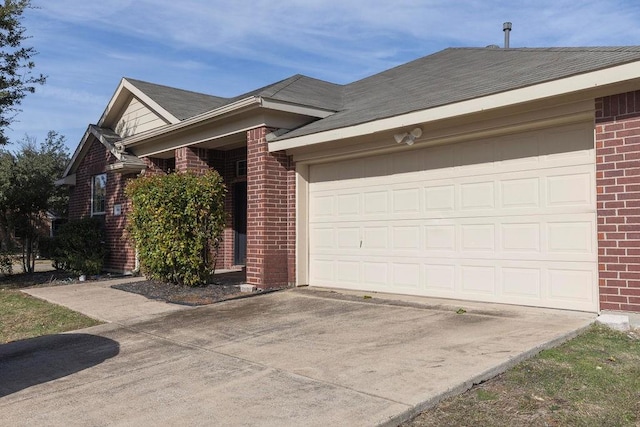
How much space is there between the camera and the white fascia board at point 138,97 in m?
12.6

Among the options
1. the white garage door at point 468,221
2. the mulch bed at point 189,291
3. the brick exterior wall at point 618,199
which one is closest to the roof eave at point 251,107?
the white garage door at point 468,221

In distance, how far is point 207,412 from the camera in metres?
3.80

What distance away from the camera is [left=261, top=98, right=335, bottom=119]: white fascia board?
9.36 metres

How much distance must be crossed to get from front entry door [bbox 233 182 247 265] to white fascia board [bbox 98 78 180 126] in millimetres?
2326

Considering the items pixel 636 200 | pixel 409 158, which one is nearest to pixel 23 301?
pixel 409 158

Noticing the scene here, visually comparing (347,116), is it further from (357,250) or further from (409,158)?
(357,250)

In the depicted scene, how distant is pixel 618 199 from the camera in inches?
233

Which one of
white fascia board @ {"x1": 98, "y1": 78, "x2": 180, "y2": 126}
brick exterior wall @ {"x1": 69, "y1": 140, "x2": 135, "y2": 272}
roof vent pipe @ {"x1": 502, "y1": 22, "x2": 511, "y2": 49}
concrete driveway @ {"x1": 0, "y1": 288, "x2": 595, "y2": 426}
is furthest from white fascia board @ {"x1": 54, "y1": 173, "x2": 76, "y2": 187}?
roof vent pipe @ {"x1": 502, "y1": 22, "x2": 511, "y2": 49}

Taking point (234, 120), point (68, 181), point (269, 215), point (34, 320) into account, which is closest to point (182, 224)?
point (269, 215)

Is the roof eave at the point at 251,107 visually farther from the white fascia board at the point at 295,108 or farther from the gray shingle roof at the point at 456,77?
the gray shingle roof at the point at 456,77

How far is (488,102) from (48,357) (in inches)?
239

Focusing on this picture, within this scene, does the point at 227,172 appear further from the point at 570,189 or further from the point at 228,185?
the point at 570,189

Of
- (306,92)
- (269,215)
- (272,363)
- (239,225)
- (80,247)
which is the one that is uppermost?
(306,92)

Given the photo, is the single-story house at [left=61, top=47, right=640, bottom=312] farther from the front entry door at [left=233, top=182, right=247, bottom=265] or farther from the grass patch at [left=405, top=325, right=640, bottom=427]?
the grass patch at [left=405, top=325, right=640, bottom=427]
